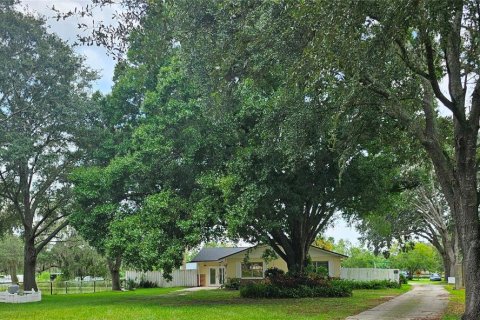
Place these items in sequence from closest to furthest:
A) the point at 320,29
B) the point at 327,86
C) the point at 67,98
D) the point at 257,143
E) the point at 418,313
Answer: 1. the point at 320,29
2. the point at 327,86
3. the point at 418,313
4. the point at 257,143
5. the point at 67,98

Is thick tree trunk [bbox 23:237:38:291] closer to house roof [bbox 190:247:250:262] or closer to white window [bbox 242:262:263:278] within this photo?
house roof [bbox 190:247:250:262]

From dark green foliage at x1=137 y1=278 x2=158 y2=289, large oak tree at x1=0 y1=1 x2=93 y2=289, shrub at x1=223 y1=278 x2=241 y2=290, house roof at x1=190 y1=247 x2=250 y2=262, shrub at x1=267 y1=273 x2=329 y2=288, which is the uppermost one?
large oak tree at x1=0 y1=1 x2=93 y2=289

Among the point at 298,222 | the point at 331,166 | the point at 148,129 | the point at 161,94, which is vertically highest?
the point at 161,94

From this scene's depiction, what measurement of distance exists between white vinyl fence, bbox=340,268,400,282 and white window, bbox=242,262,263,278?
6.68 meters

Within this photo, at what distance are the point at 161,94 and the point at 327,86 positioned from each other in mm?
9309

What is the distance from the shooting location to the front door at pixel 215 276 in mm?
44281

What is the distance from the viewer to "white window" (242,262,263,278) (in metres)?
41.0

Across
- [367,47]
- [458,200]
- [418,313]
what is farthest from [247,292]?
[367,47]

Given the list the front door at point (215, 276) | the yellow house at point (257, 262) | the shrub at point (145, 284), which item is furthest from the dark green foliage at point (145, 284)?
the yellow house at point (257, 262)

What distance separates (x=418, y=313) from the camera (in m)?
16.5

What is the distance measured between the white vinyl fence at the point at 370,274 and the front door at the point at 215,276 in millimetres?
10570

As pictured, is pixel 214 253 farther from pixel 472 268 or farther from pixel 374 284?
pixel 472 268

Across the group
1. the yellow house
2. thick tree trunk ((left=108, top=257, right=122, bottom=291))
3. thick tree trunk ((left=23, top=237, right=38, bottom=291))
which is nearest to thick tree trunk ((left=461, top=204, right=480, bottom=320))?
thick tree trunk ((left=23, top=237, right=38, bottom=291))

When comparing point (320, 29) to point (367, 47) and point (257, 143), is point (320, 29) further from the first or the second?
point (257, 143)
